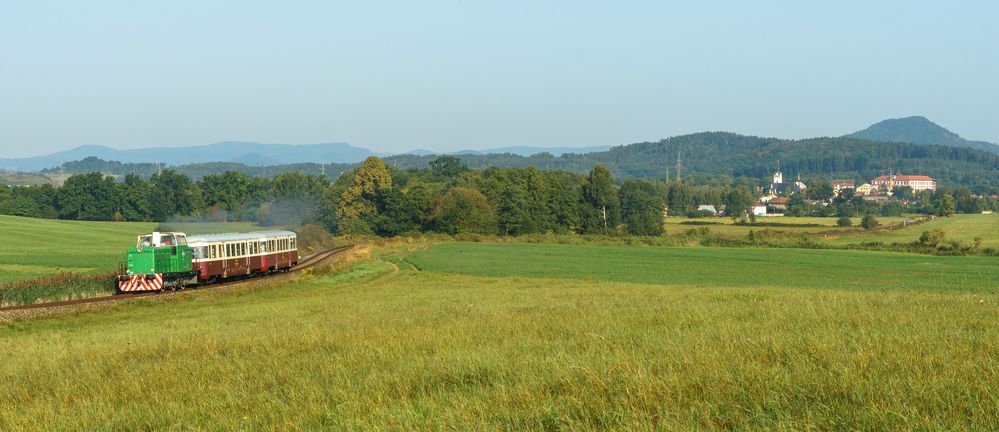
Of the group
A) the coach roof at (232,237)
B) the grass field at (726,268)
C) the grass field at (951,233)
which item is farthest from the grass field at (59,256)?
the grass field at (951,233)

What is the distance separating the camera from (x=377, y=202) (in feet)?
330

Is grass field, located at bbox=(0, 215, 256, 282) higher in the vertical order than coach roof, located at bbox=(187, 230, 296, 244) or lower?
lower

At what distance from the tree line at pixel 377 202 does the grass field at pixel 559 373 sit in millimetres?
71990

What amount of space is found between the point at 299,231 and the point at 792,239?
5270 cm

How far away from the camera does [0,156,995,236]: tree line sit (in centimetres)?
9875

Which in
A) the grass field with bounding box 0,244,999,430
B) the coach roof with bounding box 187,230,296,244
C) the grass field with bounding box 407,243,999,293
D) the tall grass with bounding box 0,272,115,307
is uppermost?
the grass field with bounding box 0,244,999,430

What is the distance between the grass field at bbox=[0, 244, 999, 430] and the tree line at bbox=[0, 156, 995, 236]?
7199 centimetres

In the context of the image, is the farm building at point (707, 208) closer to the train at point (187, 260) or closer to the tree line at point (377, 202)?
the tree line at point (377, 202)

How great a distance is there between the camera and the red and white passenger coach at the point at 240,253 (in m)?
41.2

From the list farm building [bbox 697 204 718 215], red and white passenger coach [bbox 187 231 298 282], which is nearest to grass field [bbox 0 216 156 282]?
red and white passenger coach [bbox 187 231 298 282]

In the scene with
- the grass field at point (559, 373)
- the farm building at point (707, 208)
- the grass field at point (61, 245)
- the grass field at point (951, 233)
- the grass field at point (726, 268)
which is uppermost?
the grass field at point (559, 373)

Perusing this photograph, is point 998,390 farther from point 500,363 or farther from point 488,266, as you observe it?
point 488,266

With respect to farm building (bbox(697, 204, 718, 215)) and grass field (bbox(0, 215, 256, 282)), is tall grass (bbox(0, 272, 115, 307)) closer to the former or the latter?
grass field (bbox(0, 215, 256, 282))

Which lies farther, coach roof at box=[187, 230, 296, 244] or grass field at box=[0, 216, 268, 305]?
coach roof at box=[187, 230, 296, 244]
